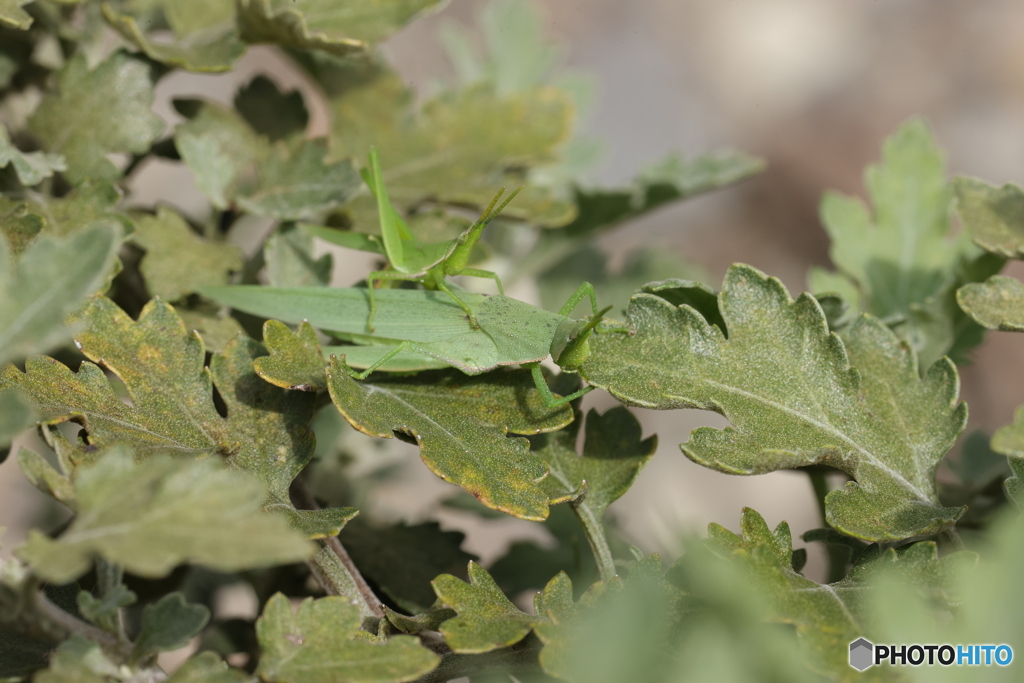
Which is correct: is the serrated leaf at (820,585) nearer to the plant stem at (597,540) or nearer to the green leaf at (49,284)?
the plant stem at (597,540)

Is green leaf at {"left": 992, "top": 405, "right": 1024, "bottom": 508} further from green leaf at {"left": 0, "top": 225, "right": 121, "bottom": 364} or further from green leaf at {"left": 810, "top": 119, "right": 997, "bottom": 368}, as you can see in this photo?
green leaf at {"left": 0, "top": 225, "right": 121, "bottom": 364}

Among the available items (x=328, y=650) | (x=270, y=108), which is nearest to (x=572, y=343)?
(x=328, y=650)

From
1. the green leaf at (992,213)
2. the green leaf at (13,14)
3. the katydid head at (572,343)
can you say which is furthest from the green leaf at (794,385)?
the green leaf at (13,14)

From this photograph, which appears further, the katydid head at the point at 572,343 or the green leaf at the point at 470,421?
the katydid head at the point at 572,343

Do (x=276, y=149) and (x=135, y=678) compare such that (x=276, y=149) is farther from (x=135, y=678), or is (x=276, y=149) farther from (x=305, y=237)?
(x=135, y=678)

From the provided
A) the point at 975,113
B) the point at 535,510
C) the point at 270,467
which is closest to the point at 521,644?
the point at 535,510

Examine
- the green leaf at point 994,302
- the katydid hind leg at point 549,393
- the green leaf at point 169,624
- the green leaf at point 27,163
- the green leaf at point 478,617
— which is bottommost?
the green leaf at point 478,617

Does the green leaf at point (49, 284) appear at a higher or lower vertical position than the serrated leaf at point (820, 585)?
higher
